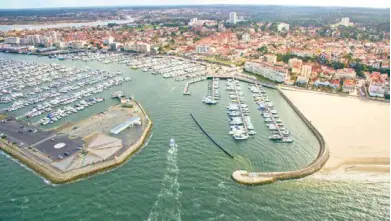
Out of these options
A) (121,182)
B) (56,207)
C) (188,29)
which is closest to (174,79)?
(121,182)

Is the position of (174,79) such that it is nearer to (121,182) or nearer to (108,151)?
(108,151)

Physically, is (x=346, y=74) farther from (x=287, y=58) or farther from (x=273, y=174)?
(x=273, y=174)

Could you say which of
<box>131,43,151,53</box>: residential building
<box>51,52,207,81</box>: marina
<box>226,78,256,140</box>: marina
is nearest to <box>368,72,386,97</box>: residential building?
<box>226,78,256,140</box>: marina

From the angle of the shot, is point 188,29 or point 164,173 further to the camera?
point 188,29

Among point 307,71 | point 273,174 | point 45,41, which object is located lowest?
point 273,174

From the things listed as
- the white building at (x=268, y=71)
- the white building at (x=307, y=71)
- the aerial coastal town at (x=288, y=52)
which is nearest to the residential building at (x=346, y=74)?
the aerial coastal town at (x=288, y=52)

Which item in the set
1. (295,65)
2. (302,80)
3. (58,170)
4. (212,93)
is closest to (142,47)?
(295,65)
